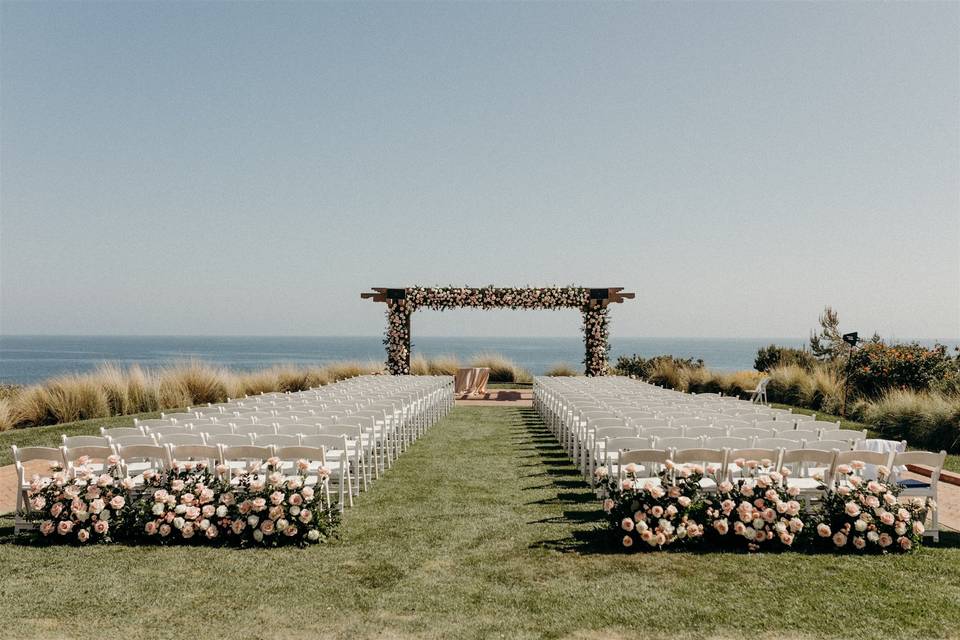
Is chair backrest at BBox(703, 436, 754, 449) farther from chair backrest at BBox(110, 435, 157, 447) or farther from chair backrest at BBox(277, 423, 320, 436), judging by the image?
chair backrest at BBox(110, 435, 157, 447)

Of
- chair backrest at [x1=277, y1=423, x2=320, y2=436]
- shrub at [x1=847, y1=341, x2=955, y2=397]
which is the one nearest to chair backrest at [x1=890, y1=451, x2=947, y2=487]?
chair backrest at [x1=277, y1=423, x2=320, y2=436]

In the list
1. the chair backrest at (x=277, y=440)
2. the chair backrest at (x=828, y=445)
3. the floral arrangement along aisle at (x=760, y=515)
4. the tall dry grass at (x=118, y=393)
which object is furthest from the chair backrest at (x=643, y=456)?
the tall dry grass at (x=118, y=393)

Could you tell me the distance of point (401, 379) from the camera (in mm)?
16891

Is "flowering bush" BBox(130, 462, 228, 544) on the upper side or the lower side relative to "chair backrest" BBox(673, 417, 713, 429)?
lower

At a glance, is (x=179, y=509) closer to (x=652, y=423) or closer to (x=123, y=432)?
(x=123, y=432)

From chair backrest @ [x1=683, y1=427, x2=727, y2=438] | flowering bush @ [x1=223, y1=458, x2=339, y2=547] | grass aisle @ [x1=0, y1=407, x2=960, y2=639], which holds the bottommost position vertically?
grass aisle @ [x1=0, y1=407, x2=960, y2=639]

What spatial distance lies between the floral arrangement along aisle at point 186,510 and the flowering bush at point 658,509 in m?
2.40

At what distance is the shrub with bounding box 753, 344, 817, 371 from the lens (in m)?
23.0

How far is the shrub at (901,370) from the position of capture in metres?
16.4

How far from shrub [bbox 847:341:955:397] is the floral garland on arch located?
7700 millimetres

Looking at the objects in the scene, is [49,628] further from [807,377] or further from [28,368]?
[28,368]

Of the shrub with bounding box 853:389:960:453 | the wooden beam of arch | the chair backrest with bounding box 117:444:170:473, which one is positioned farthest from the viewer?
the wooden beam of arch

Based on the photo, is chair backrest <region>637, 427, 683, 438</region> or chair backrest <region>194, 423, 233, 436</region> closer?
chair backrest <region>637, 427, 683, 438</region>

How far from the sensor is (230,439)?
6.63m
